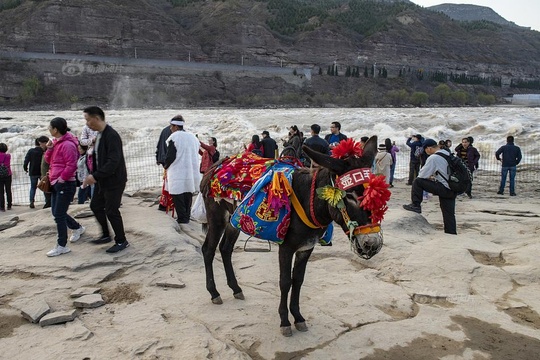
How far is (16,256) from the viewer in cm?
589

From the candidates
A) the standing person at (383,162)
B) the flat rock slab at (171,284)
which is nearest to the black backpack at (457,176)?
the standing person at (383,162)

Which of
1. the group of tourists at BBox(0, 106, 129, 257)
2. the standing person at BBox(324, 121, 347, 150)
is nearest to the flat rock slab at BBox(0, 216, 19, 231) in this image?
the group of tourists at BBox(0, 106, 129, 257)

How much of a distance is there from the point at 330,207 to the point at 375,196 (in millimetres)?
454

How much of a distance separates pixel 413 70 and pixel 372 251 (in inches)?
4062

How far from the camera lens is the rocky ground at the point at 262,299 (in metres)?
3.91

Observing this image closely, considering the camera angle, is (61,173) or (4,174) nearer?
(61,173)

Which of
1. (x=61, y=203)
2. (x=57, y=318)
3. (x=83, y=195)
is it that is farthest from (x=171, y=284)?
(x=83, y=195)

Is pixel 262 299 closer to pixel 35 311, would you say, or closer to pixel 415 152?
pixel 35 311

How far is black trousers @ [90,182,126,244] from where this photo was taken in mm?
5625

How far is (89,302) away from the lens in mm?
4531

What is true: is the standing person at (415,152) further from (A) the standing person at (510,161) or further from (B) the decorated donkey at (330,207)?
(B) the decorated donkey at (330,207)

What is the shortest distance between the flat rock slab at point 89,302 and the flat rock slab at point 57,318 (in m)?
0.25

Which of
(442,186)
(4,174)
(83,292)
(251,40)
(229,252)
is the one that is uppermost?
(251,40)

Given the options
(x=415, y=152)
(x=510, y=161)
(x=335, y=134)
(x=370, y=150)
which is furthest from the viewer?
(x=415, y=152)
